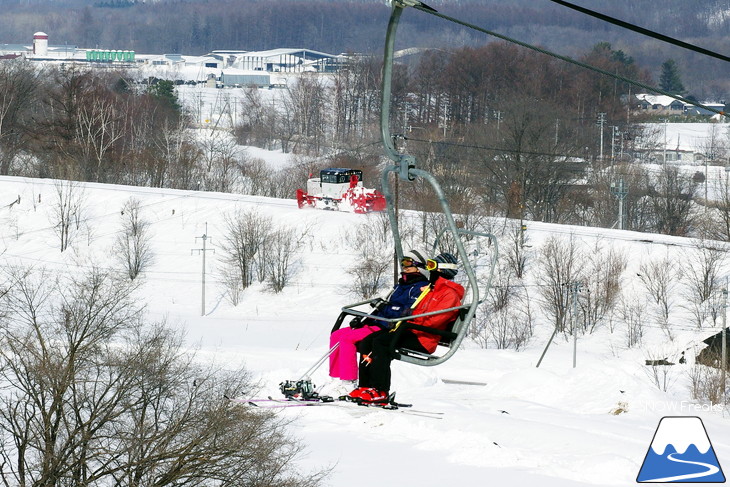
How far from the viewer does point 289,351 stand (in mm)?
49656

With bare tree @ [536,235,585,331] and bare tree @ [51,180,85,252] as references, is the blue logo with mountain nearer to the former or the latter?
bare tree @ [536,235,585,331]

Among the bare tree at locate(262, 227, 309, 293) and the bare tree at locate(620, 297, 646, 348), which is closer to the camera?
the bare tree at locate(620, 297, 646, 348)

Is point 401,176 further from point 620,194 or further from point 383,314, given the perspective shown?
point 620,194

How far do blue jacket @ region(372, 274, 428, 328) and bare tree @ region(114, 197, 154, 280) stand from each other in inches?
1921

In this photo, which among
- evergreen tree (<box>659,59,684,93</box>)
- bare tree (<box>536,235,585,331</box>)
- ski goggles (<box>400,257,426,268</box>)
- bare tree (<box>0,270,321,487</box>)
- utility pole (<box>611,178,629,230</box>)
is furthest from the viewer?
evergreen tree (<box>659,59,684,93</box>)

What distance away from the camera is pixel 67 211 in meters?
65.8

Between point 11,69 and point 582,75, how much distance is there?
62089mm

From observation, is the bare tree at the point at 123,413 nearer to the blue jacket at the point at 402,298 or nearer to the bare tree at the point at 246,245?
the bare tree at the point at 246,245

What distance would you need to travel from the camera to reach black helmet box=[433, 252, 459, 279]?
39.2ft

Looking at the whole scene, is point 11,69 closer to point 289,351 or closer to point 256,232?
point 256,232

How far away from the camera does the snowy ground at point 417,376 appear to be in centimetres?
4900

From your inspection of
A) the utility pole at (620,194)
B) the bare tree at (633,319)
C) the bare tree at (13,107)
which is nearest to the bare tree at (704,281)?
the bare tree at (633,319)

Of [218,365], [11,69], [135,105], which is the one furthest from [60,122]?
[218,365]

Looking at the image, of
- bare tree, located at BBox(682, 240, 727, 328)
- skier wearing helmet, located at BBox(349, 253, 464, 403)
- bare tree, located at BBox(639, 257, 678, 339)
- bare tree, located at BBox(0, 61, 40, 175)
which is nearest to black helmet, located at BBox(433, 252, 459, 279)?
skier wearing helmet, located at BBox(349, 253, 464, 403)
